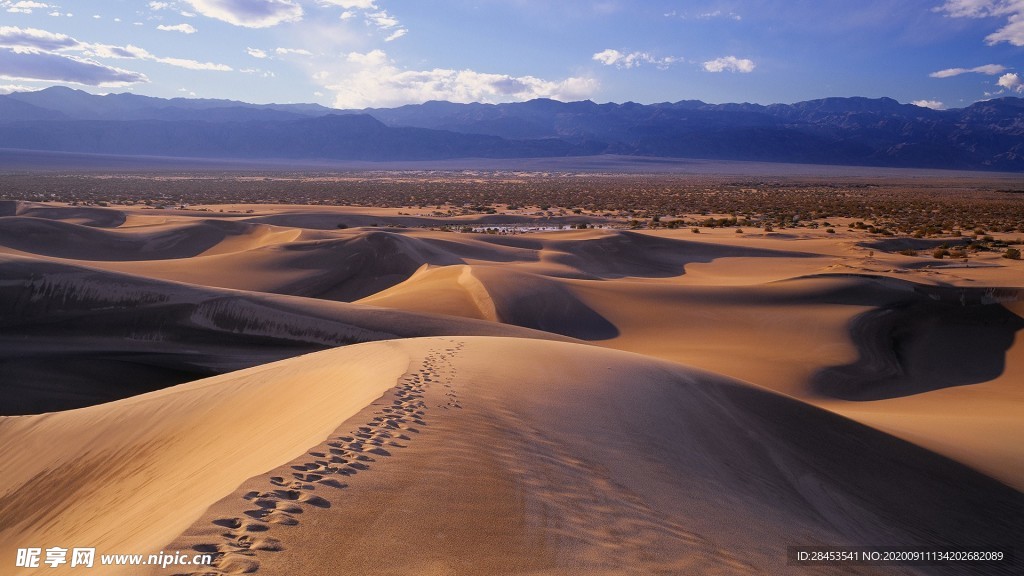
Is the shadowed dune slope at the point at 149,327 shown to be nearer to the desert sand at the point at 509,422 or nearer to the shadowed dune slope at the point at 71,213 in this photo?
the desert sand at the point at 509,422

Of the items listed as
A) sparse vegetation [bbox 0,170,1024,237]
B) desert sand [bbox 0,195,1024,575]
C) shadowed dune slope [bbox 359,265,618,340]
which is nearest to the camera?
desert sand [bbox 0,195,1024,575]

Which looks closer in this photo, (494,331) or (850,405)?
(850,405)

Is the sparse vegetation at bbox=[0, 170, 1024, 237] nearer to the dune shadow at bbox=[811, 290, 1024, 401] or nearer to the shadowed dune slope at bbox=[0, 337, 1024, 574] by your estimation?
the dune shadow at bbox=[811, 290, 1024, 401]

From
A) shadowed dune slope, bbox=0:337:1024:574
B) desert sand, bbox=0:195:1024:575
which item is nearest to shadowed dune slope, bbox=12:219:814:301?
desert sand, bbox=0:195:1024:575

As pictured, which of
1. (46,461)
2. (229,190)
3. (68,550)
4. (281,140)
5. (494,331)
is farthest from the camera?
(281,140)

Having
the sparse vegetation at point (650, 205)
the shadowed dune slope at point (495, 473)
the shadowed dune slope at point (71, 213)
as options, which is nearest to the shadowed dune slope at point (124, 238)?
the shadowed dune slope at point (71, 213)

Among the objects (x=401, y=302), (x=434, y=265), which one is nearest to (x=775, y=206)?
(x=434, y=265)

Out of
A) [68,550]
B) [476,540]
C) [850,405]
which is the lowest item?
[850,405]

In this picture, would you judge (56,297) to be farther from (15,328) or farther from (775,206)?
(775,206)
